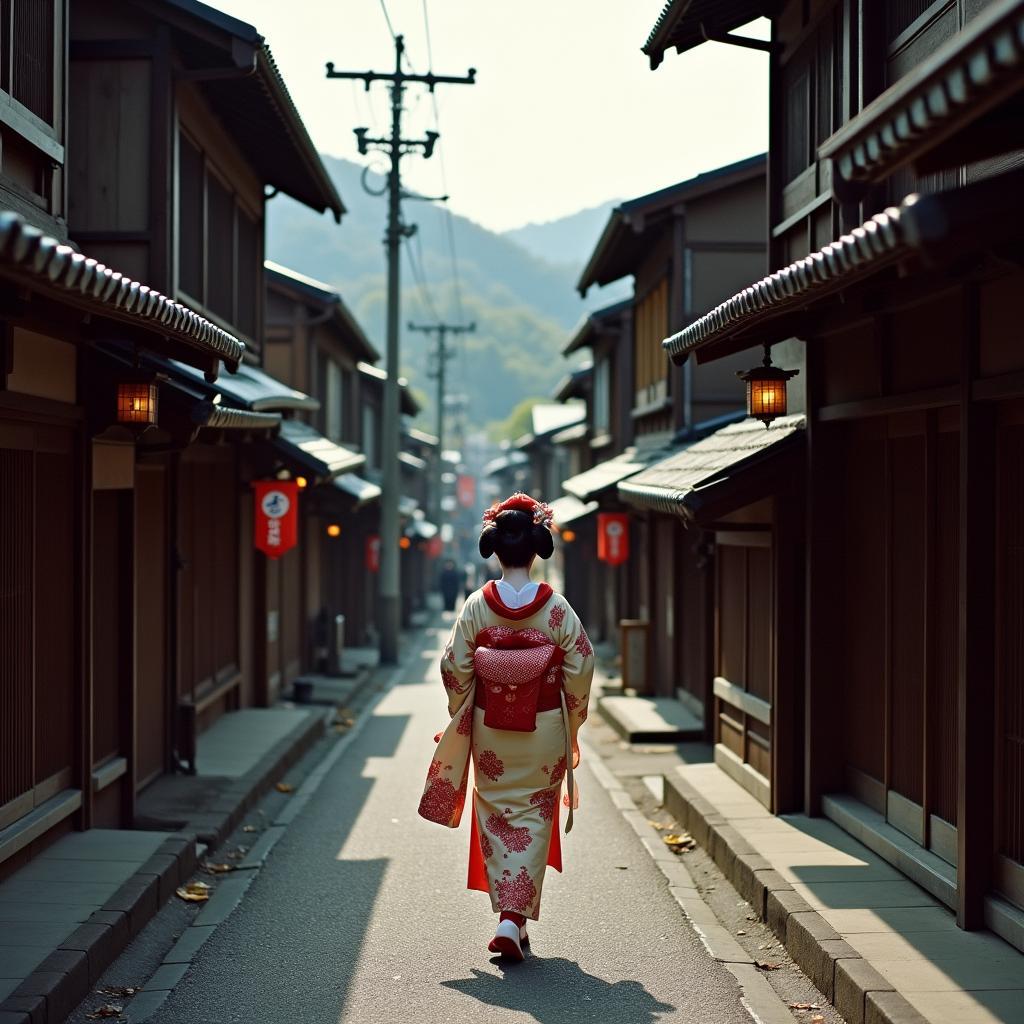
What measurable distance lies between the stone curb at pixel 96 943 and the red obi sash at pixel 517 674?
2181 millimetres

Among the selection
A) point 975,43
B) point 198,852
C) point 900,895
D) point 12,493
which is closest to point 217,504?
point 198,852

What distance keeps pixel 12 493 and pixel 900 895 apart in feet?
18.1

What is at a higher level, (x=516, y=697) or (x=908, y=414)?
(x=908, y=414)

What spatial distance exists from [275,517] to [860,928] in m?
A: 10.3

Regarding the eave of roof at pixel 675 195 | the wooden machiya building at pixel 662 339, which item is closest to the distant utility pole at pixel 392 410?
the wooden machiya building at pixel 662 339

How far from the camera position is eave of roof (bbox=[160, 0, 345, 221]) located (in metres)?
11.2

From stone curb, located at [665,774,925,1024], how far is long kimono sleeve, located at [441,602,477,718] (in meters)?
2.06

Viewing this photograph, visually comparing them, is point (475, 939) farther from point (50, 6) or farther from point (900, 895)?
point (50, 6)

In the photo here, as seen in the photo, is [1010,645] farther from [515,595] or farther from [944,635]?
[515,595]

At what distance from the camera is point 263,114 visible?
14156mm

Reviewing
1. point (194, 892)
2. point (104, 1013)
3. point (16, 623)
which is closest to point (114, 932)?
point (104, 1013)

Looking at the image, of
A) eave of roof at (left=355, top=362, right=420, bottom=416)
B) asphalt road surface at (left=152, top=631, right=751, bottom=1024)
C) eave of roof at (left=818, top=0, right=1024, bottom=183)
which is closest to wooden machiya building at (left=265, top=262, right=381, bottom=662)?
eave of roof at (left=355, top=362, right=420, bottom=416)

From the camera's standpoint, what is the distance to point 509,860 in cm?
717

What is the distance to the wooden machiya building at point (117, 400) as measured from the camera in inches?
303
